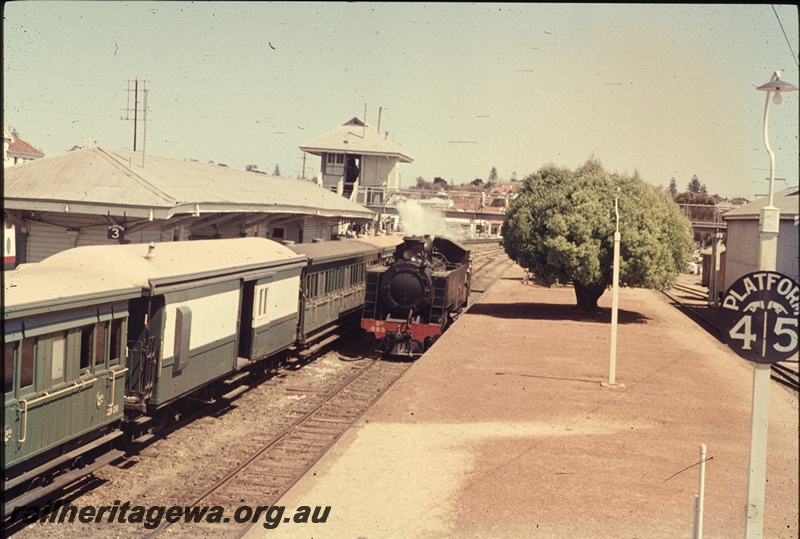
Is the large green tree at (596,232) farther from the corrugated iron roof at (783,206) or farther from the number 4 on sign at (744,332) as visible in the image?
the number 4 on sign at (744,332)

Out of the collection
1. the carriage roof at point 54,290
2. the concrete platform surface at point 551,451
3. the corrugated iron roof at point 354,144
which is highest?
the corrugated iron roof at point 354,144

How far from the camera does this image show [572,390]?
18.4m

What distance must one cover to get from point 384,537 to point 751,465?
4.53m

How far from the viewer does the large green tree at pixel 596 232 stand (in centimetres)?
2877

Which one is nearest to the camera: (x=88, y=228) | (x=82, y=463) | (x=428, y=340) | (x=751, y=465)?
(x=751, y=465)

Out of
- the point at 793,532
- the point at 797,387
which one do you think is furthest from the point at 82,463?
the point at 797,387

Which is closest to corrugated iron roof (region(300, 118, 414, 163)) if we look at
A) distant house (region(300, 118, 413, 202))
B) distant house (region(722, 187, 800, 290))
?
distant house (region(300, 118, 413, 202))

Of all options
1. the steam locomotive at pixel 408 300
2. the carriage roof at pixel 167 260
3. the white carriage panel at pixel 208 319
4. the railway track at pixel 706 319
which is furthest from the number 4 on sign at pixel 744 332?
the steam locomotive at pixel 408 300

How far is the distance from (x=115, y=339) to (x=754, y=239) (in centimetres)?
3093

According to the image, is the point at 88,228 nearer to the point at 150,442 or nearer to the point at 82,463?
the point at 150,442

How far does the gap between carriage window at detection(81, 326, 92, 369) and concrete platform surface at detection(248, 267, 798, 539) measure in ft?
11.0

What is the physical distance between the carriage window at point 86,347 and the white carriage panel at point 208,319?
1738mm

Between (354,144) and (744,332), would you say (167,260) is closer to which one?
(744,332)

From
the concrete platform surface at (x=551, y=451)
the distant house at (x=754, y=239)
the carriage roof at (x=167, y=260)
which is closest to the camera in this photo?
the concrete platform surface at (x=551, y=451)
